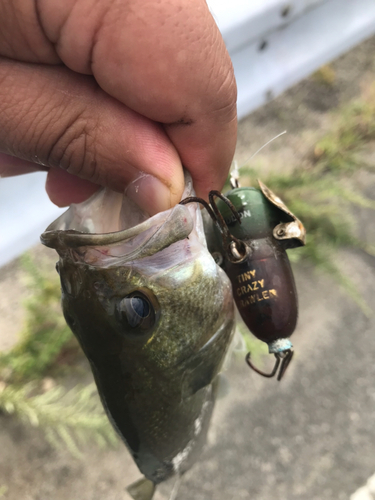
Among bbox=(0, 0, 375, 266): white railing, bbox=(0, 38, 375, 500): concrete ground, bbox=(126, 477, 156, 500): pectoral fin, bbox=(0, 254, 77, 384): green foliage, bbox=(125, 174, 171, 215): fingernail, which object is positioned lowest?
bbox=(0, 38, 375, 500): concrete ground

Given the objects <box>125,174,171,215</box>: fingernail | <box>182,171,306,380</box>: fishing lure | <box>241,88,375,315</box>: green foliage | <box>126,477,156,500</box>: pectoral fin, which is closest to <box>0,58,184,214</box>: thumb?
<box>125,174,171,215</box>: fingernail

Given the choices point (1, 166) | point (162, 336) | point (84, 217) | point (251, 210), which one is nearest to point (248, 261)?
point (251, 210)

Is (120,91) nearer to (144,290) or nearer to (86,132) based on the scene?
(86,132)

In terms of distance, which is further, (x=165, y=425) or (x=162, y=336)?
(x=165, y=425)

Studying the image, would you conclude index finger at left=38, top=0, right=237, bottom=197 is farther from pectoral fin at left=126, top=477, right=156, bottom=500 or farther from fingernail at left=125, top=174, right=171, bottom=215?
pectoral fin at left=126, top=477, right=156, bottom=500

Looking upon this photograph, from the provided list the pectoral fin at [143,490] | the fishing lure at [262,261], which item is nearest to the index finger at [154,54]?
the fishing lure at [262,261]

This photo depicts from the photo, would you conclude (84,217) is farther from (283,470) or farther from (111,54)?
(283,470)

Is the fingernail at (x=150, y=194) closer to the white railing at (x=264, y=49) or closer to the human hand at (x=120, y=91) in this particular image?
the human hand at (x=120, y=91)
